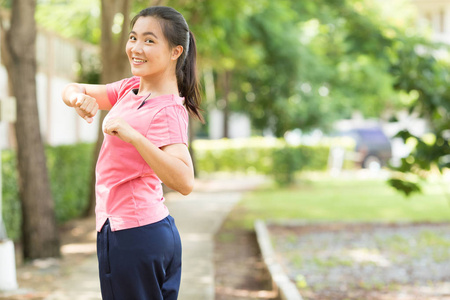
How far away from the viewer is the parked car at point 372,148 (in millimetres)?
25328

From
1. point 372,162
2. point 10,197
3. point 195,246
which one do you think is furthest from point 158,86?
point 372,162

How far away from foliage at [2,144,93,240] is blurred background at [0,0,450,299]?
3 cm

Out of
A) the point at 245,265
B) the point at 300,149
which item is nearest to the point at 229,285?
the point at 245,265

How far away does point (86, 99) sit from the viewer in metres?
2.45

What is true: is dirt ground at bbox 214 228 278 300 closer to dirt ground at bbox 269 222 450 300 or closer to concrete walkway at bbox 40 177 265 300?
concrete walkway at bbox 40 177 265 300

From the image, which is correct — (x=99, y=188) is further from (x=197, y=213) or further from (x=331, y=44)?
(x=331, y=44)

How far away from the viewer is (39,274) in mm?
7555

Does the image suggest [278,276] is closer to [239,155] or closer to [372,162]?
[239,155]

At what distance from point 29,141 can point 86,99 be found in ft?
19.3

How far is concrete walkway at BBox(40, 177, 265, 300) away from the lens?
22.1ft

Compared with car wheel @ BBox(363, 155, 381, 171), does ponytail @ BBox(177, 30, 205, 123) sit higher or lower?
higher

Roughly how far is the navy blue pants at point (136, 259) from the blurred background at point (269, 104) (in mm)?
1916

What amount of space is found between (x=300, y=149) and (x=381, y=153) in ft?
25.6

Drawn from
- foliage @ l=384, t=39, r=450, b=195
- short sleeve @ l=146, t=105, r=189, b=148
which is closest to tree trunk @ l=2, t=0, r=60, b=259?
foliage @ l=384, t=39, r=450, b=195
